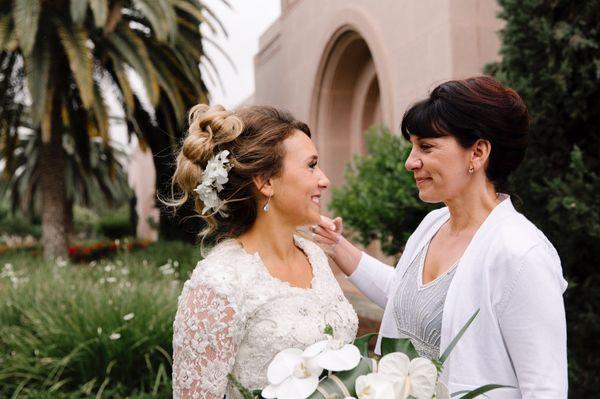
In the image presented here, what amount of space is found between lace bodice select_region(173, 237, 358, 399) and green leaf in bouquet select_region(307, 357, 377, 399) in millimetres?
762

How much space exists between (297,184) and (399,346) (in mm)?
1061

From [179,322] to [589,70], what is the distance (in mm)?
4893

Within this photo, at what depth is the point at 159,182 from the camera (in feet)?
50.9

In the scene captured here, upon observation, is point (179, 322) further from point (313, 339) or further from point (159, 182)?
point (159, 182)

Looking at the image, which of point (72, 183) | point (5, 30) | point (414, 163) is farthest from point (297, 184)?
point (72, 183)

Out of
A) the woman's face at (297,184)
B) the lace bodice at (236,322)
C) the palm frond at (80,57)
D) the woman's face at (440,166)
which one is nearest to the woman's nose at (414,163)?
the woman's face at (440,166)

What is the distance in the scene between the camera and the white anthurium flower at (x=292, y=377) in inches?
51.7

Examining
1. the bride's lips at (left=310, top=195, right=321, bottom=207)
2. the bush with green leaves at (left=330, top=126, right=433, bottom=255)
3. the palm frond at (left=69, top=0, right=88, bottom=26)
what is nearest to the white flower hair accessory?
the bride's lips at (left=310, top=195, right=321, bottom=207)

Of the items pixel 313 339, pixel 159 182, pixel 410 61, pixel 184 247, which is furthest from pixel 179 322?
pixel 159 182

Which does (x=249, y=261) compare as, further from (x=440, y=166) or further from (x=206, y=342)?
(x=440, y=166)

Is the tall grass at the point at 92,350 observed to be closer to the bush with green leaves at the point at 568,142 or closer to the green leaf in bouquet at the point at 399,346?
the green leaf in bouquet at the point at 399,346

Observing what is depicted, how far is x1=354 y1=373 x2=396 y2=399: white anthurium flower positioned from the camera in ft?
4.19

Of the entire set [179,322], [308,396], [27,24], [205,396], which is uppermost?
[27,24]

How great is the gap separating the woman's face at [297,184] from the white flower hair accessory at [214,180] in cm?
20
